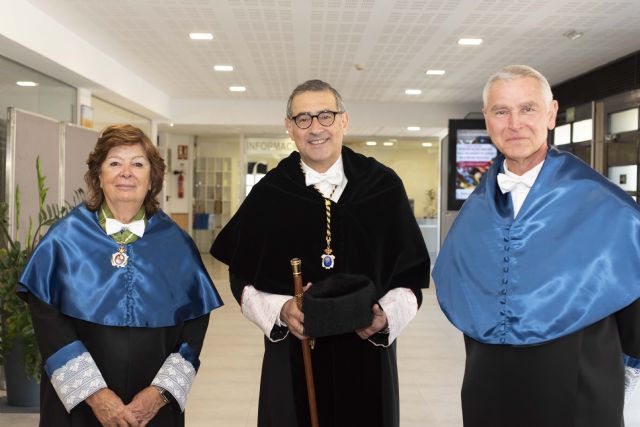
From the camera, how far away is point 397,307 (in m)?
2.28

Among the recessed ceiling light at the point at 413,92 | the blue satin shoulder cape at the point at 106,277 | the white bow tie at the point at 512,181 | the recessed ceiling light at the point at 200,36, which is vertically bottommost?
the blue satin shoulder cape at the point at 106,277

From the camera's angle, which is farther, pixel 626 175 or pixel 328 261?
pixel 626 175

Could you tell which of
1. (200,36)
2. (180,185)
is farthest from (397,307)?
(180,185)

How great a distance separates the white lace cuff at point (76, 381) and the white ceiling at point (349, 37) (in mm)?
4773

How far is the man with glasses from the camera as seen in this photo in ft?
7.56

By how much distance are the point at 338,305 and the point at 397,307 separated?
12.0 inches

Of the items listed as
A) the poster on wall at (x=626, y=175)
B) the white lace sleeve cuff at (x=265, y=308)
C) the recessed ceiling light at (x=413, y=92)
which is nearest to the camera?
the white lace sleeve cuff at (x=265, y=308)

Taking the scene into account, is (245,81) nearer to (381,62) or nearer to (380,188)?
(381,62)

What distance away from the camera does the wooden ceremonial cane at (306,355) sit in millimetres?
2164

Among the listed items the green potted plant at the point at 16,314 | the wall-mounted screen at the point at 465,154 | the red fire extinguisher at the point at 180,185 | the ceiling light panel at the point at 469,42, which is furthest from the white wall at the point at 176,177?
the green potted plant at the point at 16,314

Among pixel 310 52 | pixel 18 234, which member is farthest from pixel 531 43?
pixel 18 234

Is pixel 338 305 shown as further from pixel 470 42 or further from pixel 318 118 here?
pixel 470 42

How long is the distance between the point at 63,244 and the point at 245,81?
8912mm

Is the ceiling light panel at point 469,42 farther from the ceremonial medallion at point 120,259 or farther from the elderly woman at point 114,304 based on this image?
the ceremonial medallion at point 120,259
